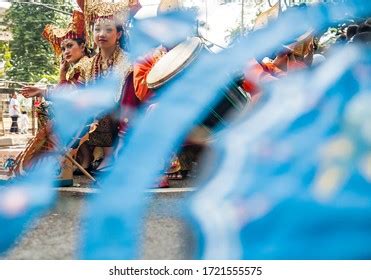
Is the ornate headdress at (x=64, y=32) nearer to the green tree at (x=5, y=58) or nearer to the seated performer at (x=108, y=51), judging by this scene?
the seated performer at (x=108, y=51)

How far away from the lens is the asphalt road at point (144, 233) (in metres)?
1.91

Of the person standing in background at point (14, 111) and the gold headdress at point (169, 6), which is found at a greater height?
the gold headdress at point (169, 6)

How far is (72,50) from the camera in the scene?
269cm

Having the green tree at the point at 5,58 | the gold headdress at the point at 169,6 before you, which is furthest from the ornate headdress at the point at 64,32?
the gold headdress at the point at 169,6

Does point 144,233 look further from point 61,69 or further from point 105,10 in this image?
point 105,10

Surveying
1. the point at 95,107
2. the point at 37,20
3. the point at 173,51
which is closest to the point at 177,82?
the point at 173,51

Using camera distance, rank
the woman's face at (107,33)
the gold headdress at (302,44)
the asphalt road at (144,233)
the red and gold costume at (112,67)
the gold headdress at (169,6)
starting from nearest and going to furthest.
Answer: the asphalt road at (144,233)
the gold headdress at (302,44)
the gold headdress at (169,6)
the red and gold costume at (112,67)
the woman's face at (107,33)

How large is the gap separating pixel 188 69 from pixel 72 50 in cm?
81

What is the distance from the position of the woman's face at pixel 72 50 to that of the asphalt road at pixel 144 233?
0.78m

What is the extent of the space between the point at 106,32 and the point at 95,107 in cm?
37

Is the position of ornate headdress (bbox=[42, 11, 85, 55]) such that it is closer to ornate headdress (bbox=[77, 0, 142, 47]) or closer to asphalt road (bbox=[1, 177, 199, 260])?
ornate headdress (bbox=[77, 0, 142, 47])

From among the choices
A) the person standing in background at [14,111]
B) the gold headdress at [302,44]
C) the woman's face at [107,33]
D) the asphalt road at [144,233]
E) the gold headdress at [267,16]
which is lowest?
the asphalt road at [144,233]

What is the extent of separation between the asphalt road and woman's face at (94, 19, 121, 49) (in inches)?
30.4

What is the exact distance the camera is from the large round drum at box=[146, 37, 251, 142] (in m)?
2.08
